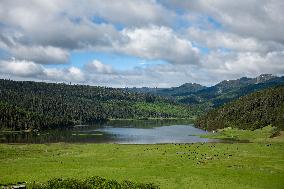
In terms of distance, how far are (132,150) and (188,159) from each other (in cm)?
3054

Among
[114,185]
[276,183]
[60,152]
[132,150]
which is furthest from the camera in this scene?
[132,150]

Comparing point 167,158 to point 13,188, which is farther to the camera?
point 167,158

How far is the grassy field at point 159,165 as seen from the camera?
282 feet

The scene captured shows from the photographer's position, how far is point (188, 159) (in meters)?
117

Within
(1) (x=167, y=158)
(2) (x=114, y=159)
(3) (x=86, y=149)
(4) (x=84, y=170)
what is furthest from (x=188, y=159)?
(3) (x=86, y=149)

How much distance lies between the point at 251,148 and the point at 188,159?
4276cm

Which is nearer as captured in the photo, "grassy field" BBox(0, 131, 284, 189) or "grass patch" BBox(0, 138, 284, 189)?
"grass patch" BBox(0, 138, 284, 189)

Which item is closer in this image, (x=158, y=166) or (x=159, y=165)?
(x=158, y=166)

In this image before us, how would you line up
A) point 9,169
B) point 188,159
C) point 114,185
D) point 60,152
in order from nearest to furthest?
point 114,185 < point 9,169 < point 188,159 < point 60,152

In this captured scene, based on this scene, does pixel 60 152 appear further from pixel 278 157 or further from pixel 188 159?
pixel 278 157

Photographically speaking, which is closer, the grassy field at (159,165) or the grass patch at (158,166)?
the grass patch at (158,166)

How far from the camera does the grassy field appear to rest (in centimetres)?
8588

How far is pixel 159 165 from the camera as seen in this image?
106 metres

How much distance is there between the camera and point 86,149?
144750 millimetres
